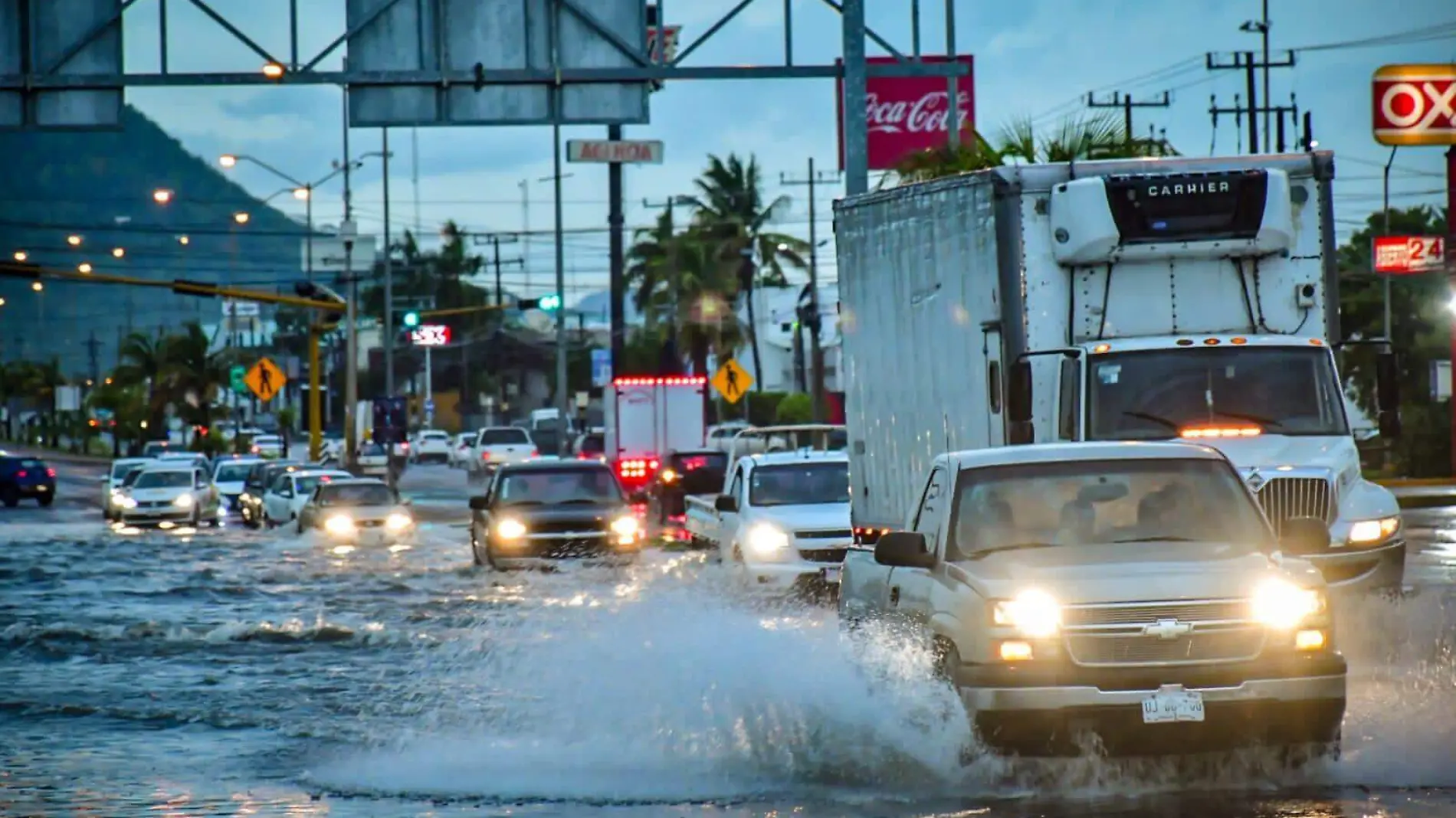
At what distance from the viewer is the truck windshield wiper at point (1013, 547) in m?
11.0

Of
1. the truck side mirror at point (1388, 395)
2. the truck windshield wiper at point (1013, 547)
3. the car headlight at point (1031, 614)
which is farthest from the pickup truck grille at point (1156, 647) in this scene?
the truck side mirror at point (1388, 395)

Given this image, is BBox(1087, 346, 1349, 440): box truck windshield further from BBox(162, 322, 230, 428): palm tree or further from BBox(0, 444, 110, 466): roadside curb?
BBox(0, 444, 110, 466): roadside curb

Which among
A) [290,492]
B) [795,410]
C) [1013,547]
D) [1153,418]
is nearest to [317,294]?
[290,492]

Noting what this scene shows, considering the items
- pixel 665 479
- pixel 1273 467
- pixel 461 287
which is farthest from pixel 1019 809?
pixel 461 287

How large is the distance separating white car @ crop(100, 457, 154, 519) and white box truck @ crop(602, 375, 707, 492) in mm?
11620

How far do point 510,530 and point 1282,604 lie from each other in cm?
1931

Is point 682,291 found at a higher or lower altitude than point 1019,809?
higher

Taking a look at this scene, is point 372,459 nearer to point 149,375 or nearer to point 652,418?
point 652,418

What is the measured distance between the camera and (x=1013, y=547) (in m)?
11.1

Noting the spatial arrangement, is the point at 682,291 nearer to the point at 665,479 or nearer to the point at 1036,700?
the point at 665,479

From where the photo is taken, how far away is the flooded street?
34.3 feet

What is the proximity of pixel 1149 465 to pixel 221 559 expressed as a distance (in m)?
26.6

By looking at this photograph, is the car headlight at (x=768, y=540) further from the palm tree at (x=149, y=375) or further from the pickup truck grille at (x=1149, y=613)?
the palm tree at (x=149, y=375)

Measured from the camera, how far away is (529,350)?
141625 millimetres
